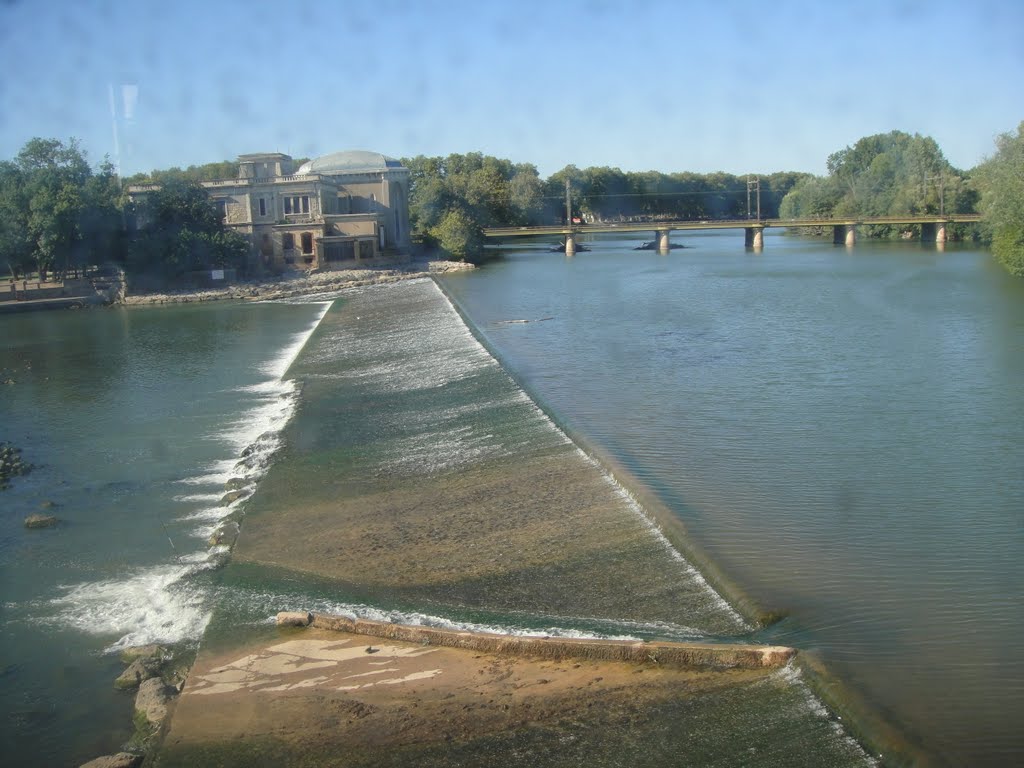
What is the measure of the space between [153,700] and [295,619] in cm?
85

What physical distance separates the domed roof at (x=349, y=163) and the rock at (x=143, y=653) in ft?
117

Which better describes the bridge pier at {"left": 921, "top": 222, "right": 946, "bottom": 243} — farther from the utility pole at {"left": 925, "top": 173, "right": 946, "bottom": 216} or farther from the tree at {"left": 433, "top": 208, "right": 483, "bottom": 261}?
the tree at {"left": 433, "top": 208, "right": 483, "bottom": 261}

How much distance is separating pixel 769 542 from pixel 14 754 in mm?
4398

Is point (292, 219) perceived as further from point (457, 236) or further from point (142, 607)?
point (142, 607)

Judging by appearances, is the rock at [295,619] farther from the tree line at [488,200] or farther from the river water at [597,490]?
the tree line at [488,200]

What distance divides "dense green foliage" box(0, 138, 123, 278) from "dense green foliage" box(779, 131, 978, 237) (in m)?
35.0

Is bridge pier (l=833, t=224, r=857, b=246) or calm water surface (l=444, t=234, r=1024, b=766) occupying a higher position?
bridge pier (l=833, t=224, r=857, b=246)

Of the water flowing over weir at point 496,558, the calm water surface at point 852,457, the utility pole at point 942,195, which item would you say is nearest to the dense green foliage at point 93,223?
the calm water surface at point 852,457

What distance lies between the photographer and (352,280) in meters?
31.2

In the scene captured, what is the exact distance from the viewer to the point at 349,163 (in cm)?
4106

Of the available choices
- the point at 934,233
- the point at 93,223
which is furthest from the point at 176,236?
the point at 934,233

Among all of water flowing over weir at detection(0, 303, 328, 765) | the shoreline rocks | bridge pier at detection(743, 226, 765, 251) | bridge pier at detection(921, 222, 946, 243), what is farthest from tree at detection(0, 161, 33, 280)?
bridge pier at detection(921, 222, 946, 243)

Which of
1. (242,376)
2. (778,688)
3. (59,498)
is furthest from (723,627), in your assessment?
(242,376)

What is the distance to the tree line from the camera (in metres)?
28.8
